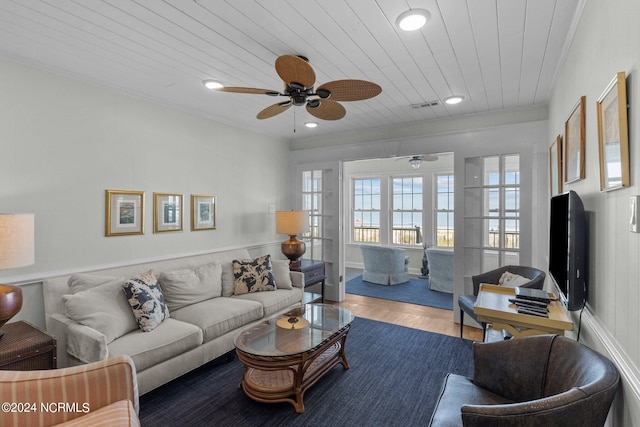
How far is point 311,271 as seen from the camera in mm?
4457

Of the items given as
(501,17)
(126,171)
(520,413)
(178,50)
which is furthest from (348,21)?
(126,171)

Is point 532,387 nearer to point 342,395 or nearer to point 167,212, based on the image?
point 342,395

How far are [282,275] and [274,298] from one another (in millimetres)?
438

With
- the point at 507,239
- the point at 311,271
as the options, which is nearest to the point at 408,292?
the point at 311,271

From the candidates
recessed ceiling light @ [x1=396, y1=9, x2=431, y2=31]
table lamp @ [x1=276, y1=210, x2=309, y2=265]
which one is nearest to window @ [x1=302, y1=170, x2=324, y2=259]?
table lamp @ [x1=276, y1=210, x2=309, y2=265]

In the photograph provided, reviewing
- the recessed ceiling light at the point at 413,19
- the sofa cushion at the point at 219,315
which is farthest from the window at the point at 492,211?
the sofa cushion at the point at 219,315

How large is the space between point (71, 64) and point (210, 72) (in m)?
1.03

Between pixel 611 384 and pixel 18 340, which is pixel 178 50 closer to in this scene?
pixel 18 340

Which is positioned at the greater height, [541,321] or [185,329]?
[541,321]

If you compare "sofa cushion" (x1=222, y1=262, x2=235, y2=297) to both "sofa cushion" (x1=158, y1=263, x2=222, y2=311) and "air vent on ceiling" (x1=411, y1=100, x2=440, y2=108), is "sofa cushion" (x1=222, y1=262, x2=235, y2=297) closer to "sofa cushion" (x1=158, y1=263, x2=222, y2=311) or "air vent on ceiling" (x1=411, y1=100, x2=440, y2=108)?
"sofa cushion" (x1=158, y1=263, x2=222, y2=311)

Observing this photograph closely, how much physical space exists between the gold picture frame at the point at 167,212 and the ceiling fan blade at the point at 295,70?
212 cm

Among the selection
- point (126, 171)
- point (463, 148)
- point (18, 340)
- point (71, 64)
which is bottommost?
point (18, 340)

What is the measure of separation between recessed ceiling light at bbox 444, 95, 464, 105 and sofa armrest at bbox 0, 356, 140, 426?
11.3 feet

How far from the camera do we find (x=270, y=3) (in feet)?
5.87
